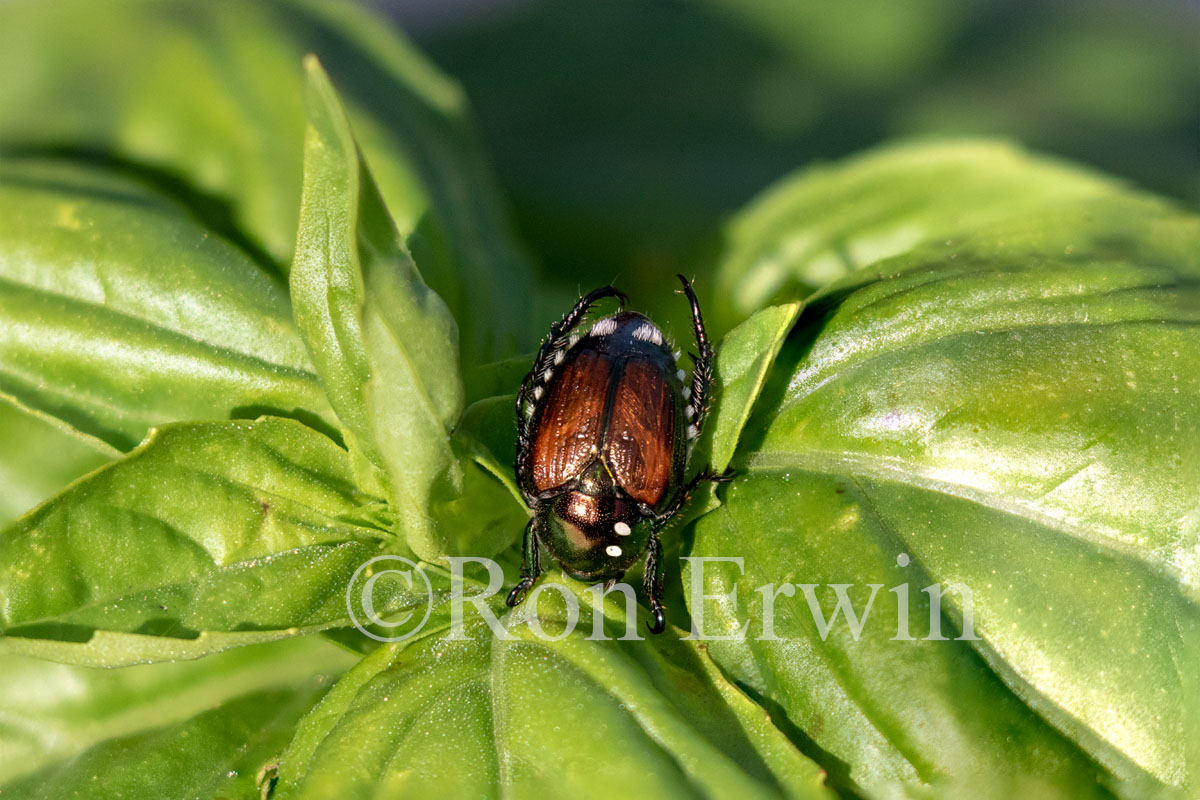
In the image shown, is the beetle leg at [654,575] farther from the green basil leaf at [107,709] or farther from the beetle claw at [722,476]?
the green basil leaf at [107,709]

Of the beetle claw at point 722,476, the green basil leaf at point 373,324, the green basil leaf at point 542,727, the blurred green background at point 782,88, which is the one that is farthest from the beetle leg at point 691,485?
the blurred green background at point 782,88

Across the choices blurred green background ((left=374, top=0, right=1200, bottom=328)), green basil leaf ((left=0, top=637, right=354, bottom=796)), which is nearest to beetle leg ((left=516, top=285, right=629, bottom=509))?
green basil leaf ((left=0, top=637, right=354, bottom=796))

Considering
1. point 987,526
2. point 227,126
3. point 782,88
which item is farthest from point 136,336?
point 782,88

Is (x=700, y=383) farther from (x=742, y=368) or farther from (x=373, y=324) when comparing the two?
(x=373, y=324)

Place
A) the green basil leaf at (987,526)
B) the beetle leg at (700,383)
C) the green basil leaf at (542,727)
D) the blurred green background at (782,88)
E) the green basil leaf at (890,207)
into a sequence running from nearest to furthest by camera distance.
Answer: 1. the green basil leaf at (542,727)
2. the green basil leaf at (987,526)
3. the beetle leg at (700,383)
4. the green basil leaf at (890,207)
5. the blurred green background at (782,88)

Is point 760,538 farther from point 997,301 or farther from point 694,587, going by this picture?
point 997,301
